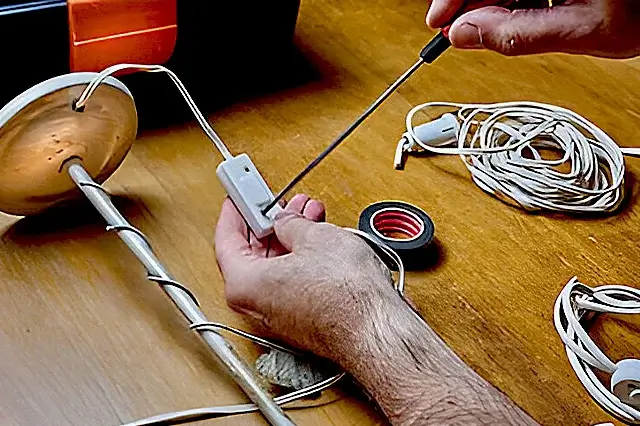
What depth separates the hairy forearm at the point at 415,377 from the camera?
0.80 metres

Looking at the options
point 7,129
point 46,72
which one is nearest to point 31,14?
point 46,72

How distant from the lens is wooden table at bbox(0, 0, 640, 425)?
90 cm

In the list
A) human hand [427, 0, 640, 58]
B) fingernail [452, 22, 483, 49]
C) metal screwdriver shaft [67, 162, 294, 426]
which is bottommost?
metal screwdriver shaft [67, 162, 294, 426]

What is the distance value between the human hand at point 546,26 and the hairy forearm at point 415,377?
0.28m

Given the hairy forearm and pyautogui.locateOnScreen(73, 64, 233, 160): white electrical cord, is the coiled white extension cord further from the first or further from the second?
the hairy forearm

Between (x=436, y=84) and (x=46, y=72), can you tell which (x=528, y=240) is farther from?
(x=46, y=72)

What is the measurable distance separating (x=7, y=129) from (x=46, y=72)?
0.65 feet

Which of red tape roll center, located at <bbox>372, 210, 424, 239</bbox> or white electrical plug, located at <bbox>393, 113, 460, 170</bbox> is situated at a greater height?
white electrical plug, located at <bbox>393, 113, 460, 170</bbox>

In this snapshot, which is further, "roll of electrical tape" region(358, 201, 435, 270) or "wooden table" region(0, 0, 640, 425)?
"roll of electrical tape" region(358, 201, 435, 270)

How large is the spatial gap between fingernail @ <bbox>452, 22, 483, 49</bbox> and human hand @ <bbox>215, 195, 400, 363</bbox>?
0.23 metres

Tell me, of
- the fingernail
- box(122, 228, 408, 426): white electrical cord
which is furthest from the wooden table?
the fingernail

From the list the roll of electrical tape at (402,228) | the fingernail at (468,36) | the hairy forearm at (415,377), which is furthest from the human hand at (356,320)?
the fingernail at (468,36)

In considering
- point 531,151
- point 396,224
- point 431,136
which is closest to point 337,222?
point 396,224

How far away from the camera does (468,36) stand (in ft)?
3.05
